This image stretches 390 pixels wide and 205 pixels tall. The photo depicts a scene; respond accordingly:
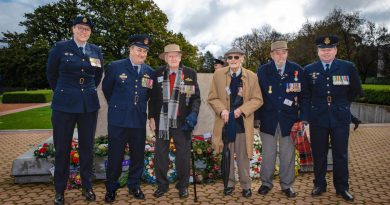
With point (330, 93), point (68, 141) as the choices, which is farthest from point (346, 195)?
point (68, 141)

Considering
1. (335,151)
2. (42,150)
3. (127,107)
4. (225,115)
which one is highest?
(127,107)

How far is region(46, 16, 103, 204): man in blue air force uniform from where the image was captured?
4.41 m

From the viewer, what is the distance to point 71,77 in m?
4.45

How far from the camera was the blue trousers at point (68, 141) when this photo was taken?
4461 mm

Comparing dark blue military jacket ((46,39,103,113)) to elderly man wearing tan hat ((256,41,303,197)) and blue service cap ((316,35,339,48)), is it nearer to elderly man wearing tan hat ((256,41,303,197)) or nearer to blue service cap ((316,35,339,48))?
elderly man wearing tan hat ((256,41,303,197))

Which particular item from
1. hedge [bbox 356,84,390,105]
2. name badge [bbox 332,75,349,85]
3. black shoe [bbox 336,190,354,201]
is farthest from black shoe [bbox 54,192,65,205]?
hedge [bbox 356,84,390,105]

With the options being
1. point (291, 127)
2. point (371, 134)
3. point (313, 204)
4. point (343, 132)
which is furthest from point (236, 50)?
point (371, 134)

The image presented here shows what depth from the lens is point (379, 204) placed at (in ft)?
15.1

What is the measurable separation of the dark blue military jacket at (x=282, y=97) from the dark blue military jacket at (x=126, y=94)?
1683mm

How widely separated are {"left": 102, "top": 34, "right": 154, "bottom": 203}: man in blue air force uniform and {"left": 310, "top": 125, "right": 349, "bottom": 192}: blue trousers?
243 centimetres

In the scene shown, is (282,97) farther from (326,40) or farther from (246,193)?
(246,193)

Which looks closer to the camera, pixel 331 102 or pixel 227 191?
pixel 331 102

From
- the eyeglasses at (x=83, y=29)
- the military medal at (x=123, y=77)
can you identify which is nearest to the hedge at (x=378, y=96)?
the military medal at (x=123, y=77)

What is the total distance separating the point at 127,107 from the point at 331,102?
2.75m
